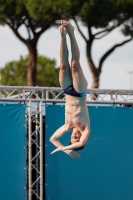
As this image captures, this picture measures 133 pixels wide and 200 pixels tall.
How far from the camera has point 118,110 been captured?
16.6 m

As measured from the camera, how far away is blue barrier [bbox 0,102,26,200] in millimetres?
16000

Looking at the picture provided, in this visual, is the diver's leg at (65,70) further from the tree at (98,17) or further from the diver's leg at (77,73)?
the tree at (98,17)

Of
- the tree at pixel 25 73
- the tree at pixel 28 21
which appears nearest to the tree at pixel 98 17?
the tree at pixel 28 21

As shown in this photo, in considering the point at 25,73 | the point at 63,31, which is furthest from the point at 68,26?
the point at 25,73

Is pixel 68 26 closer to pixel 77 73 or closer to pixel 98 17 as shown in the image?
pixel 77 73

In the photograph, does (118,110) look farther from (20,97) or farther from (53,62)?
(53,62)

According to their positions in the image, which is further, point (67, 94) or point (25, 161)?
point (25, 161)

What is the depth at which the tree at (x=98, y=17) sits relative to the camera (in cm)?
2481

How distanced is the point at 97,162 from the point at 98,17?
947 cm

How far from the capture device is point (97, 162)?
53.8ft

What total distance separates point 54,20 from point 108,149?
999 cm

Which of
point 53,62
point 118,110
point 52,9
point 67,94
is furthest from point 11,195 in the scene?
point 53,62

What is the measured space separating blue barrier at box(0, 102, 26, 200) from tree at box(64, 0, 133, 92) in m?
9.09

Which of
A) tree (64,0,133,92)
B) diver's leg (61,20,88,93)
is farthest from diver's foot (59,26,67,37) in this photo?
tree (64,0,133,92)
